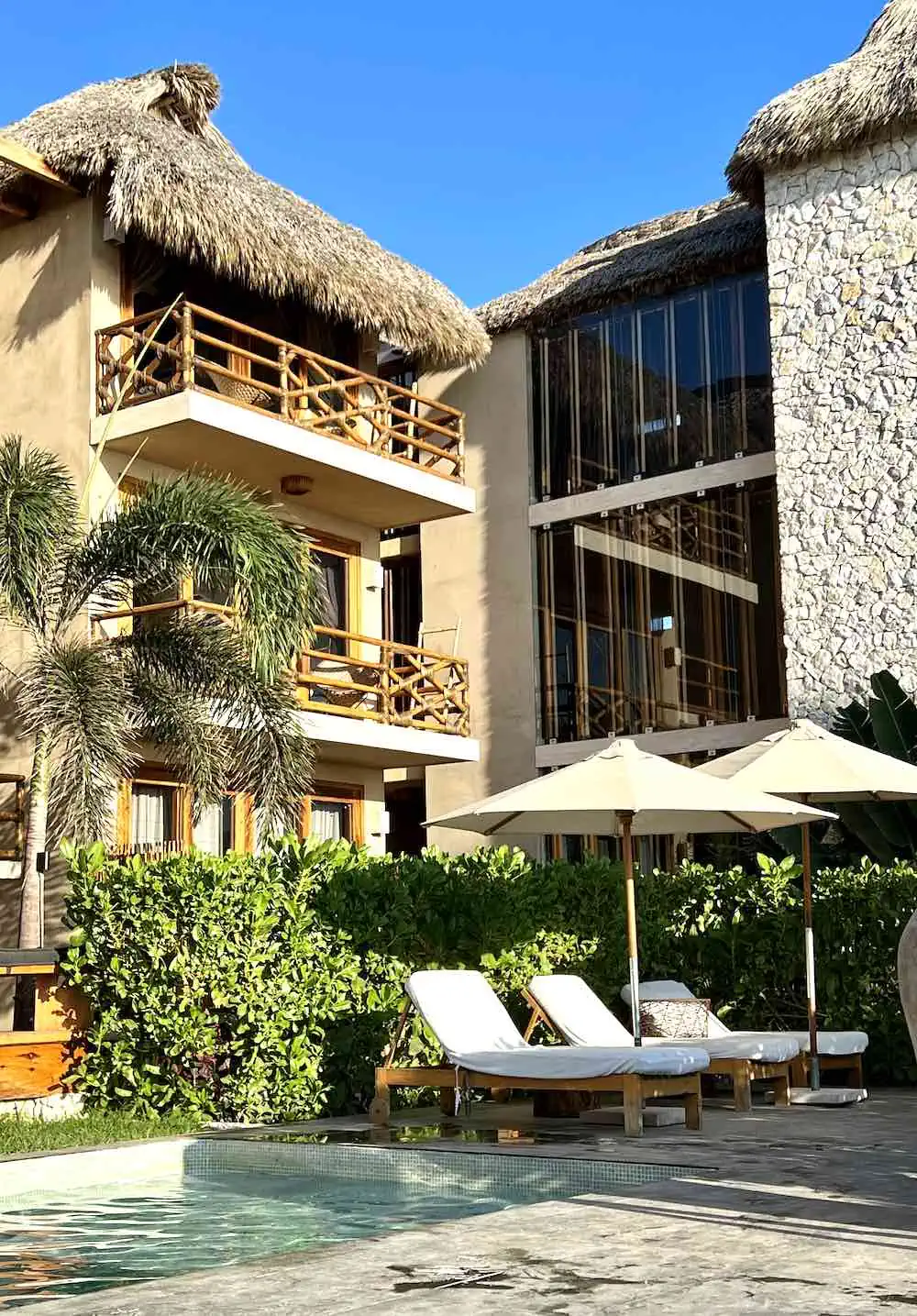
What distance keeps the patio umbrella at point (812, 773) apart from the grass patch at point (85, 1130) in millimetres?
4086

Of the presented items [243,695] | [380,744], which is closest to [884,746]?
[380,744]

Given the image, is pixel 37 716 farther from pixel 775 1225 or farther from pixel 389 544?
pixel 389 544

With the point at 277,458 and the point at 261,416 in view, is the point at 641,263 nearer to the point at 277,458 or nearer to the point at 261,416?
the point at 277,458

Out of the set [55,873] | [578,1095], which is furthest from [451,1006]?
[55,873]

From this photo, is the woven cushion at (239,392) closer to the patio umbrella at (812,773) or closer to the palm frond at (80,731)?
the palm frond at (80,731)

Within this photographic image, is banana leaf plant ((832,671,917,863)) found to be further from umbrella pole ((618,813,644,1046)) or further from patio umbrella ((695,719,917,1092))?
umbrella pole ((618,813,644,1046))

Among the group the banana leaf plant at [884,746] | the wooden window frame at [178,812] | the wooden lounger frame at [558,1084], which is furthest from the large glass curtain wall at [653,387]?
the wooden lounger frame at [558,1084]

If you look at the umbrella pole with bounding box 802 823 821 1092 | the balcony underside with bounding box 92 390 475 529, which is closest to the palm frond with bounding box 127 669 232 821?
the balcony underside with bounding box 92 390 475 529

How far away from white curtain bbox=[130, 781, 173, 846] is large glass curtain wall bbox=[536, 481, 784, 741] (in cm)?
653

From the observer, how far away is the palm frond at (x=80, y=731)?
40.5 ft

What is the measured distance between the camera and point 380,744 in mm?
18516

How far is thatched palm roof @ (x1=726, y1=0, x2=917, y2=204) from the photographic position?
19594 mm

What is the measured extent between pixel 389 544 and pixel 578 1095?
1535 centimetres

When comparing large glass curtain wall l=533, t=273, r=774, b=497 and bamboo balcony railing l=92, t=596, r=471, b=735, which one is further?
large glass curtain wall l=533, t=273, r=774, b=497
